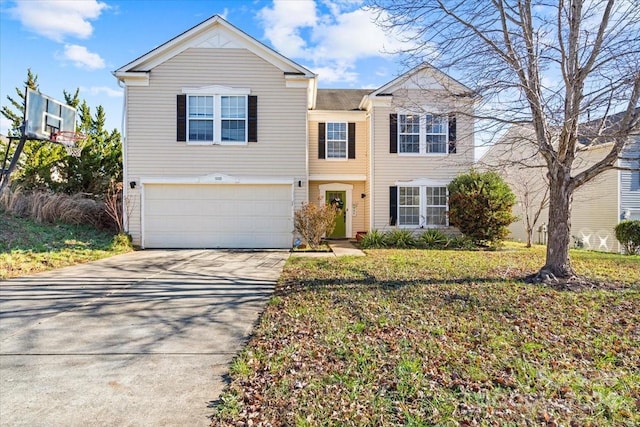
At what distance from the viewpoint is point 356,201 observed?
16.3 meters

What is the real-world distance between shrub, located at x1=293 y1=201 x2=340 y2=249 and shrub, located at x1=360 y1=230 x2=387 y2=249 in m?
1.52

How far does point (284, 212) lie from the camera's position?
44.0 feet

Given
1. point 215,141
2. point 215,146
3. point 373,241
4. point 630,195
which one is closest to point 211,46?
point 215,141

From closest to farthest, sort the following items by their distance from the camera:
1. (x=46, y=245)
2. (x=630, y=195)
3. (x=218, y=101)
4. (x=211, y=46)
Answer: (x=46, y=245)
(x=218, y=101)
(x=211, y=46)
(x=630, y=195)

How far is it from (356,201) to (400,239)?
10.7ft

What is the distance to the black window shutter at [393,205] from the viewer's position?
48.2 ft

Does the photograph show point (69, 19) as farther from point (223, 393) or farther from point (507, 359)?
point (507, 359)

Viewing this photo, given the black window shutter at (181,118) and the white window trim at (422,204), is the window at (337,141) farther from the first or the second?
the black window shutter at (181,118)

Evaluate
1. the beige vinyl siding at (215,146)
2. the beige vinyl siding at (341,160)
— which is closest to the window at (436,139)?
the beige vinyl siding at (341,160)

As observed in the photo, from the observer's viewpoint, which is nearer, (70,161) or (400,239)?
(400,239)

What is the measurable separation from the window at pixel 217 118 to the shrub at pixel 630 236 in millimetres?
13745

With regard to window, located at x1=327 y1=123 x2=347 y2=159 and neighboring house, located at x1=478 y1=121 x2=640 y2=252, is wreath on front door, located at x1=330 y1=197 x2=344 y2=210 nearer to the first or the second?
window, located at x1=327 y1=123 x2=347 y2=159

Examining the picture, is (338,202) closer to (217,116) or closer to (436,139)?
(436,139)

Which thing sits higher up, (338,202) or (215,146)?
(215,146)
